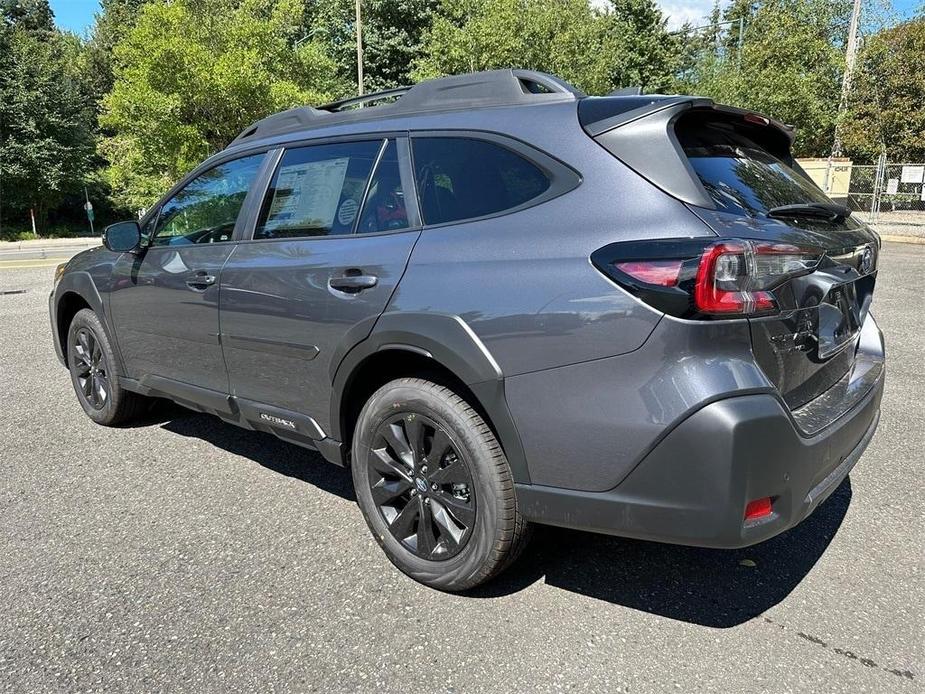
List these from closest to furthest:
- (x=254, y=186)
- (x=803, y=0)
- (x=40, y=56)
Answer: (x=254, y=186) < (x=803, y=0) < (x=40, y=56)

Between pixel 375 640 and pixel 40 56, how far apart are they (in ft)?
124

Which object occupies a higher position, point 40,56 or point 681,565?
point 40,56

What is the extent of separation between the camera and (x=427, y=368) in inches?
105

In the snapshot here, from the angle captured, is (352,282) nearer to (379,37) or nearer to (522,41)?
(522,41)

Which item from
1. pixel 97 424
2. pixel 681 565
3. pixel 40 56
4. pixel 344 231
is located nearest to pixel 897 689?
pixel 681 565

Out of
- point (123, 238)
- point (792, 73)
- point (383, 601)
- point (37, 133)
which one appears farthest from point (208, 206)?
point (37, 133)

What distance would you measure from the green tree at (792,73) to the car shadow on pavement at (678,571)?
26.0 meters

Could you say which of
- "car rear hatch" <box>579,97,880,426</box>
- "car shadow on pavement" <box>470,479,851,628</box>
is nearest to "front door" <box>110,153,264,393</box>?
"car shadow on pavement" <box>470,479,851,628</box>

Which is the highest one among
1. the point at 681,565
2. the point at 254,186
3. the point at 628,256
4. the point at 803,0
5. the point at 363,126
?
the point at 803,0

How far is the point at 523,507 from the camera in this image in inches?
93.1

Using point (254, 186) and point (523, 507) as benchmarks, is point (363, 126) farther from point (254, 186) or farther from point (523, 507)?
point (523, 507)

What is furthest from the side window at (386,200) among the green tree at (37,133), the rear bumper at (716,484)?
the green tree at (37,133)

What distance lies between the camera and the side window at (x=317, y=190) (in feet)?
9.82

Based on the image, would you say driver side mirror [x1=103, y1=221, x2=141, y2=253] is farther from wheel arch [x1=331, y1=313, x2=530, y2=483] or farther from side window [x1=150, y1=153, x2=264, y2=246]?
wheel arch [x1=331, y1=313, x2=530, y2=483]
